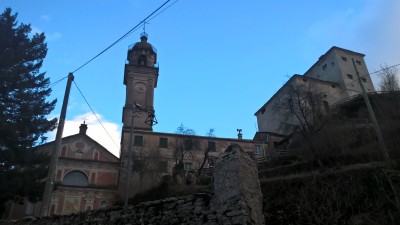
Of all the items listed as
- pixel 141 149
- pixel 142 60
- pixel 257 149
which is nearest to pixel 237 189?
pixel 141 149

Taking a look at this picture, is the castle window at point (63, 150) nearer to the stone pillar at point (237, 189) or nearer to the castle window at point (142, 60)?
the castle window at point (142, 60)

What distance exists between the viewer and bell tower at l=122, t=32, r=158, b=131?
44.4m

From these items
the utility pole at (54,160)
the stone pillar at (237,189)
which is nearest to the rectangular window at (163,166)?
the utility pole at (54,160)

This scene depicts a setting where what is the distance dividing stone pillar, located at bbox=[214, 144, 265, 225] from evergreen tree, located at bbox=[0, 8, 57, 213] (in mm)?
17423

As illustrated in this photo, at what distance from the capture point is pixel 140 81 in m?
48.2

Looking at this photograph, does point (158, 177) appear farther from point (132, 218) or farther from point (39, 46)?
point (132, 218)

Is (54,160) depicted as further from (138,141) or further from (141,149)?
(138,141)

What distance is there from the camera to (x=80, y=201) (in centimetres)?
3512

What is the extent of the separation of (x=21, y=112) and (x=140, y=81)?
24.8 meters

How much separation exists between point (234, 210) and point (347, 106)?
3609 centimetres

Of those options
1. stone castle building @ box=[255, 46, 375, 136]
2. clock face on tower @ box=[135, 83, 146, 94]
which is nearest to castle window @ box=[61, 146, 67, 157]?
clock face on tower @ box=[135, 83, 146, 94]

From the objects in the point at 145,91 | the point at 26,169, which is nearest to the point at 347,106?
the point at 145,91

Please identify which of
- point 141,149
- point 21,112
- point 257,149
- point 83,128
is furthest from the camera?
point 257,149

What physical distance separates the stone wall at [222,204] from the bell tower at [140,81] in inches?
1311
